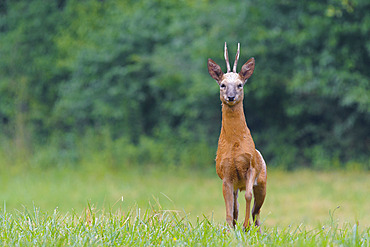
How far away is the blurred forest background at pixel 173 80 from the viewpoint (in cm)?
1251

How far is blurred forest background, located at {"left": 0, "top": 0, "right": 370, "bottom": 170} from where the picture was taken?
1251 centimetres

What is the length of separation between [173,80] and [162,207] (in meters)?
8.94

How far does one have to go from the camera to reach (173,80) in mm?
15023

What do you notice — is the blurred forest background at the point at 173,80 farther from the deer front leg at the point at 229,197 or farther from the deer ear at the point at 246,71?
the deer front leg at the point at 229,197

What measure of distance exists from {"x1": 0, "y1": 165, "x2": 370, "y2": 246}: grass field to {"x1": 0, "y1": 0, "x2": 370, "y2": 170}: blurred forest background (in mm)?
1061

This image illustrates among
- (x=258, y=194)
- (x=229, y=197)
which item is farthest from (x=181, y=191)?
(x=229, y=197)

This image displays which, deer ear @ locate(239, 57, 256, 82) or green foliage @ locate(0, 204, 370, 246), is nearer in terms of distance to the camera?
green foliage @ locate(0, 204, 370, 246)

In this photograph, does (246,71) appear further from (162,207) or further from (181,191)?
(181,191)

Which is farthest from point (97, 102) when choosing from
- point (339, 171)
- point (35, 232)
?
point (35, 232)

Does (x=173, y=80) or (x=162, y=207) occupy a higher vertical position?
(x=173, y=80)

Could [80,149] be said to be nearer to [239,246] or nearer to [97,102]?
[97,102]

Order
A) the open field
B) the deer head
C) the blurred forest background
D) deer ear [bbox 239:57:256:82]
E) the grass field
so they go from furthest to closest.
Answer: the blurred forest background < the open field < the grass field < deer ear [bbox 239:57:256:82] < the deer head

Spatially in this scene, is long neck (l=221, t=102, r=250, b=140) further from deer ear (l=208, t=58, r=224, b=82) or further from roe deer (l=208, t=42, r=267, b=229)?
deer ear (l=208, t=58, r=224, b=82)

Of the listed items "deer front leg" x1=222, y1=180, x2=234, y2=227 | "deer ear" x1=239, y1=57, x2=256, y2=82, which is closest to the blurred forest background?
"deer ear" x1=239, y1=57, x2=256, y2=82
